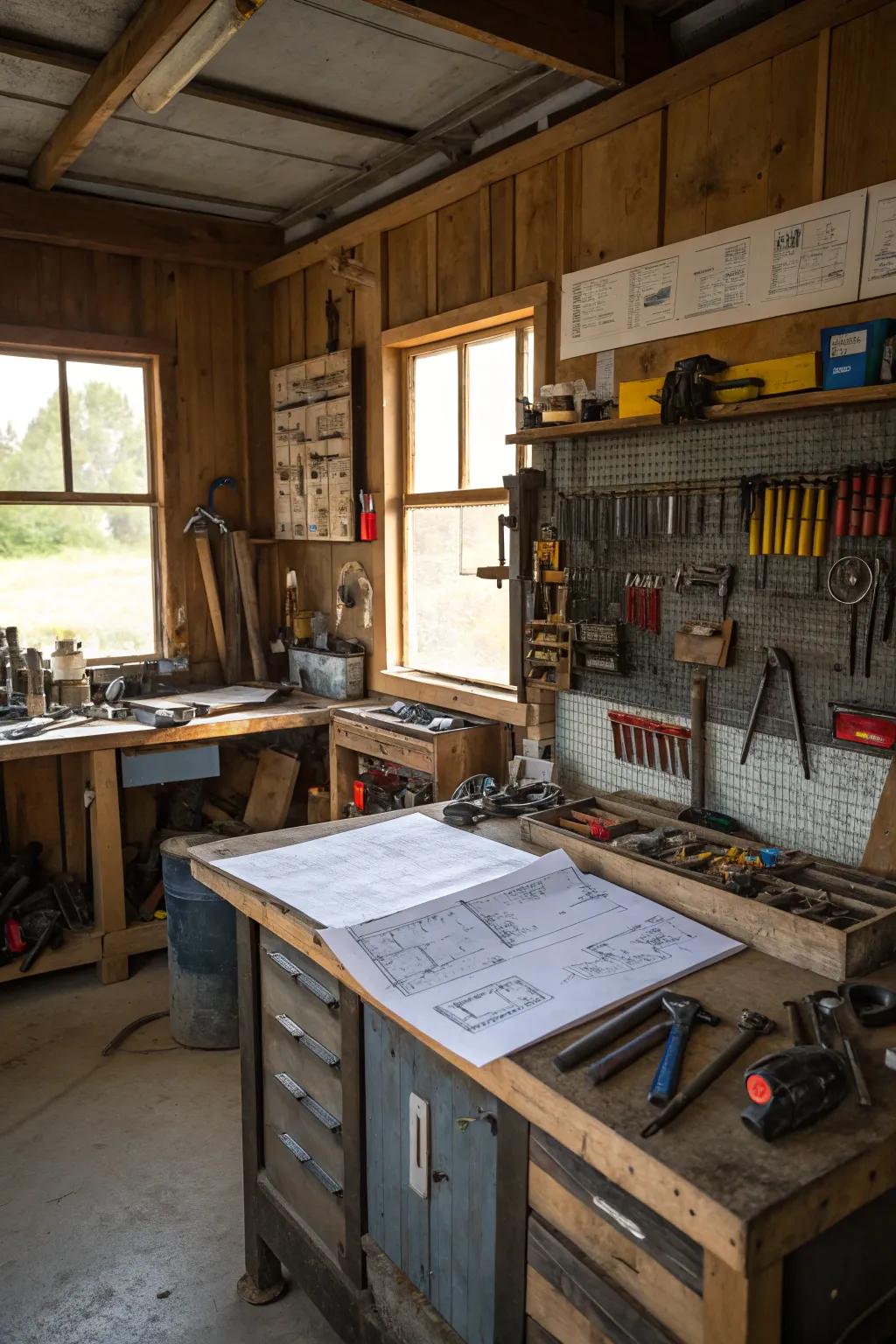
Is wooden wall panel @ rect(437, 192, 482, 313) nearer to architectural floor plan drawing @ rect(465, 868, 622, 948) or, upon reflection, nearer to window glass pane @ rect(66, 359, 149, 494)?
window glass pane @ rect(66, 359, 149, 494)

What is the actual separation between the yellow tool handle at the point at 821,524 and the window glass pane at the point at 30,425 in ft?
10.5

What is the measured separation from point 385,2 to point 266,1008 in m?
2.26

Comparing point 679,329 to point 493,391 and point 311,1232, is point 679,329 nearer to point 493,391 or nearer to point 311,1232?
point 493,391

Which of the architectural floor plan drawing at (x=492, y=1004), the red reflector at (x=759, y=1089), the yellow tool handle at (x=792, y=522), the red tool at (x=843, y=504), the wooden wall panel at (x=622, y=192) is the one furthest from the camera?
the wooden wall panel at (x=622, y=192)

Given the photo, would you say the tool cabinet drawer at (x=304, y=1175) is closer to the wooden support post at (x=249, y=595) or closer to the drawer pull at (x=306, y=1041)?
the drawer pull at (x=306, y=1041)

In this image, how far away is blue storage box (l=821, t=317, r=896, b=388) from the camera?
200 cm

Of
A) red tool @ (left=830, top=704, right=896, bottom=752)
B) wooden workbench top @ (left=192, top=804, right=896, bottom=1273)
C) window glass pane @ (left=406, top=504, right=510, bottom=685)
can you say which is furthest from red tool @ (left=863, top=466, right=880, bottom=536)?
window glass pane @ (left=406, top=504, right=510, bottom=685)

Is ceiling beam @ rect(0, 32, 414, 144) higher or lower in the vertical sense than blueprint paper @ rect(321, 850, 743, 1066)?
higher

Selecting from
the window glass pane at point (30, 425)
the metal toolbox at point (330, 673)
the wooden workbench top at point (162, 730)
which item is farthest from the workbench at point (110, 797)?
the window glass pane at point (30, 425)

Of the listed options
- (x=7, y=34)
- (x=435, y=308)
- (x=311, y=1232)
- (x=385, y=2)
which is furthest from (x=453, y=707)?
(x=7, y=34)

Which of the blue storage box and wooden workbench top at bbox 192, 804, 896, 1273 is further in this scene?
the blue storage box

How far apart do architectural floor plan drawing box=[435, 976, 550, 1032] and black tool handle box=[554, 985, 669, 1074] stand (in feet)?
0.36

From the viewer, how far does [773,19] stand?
2.23 meters

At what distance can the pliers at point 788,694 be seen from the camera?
2.24 metres
